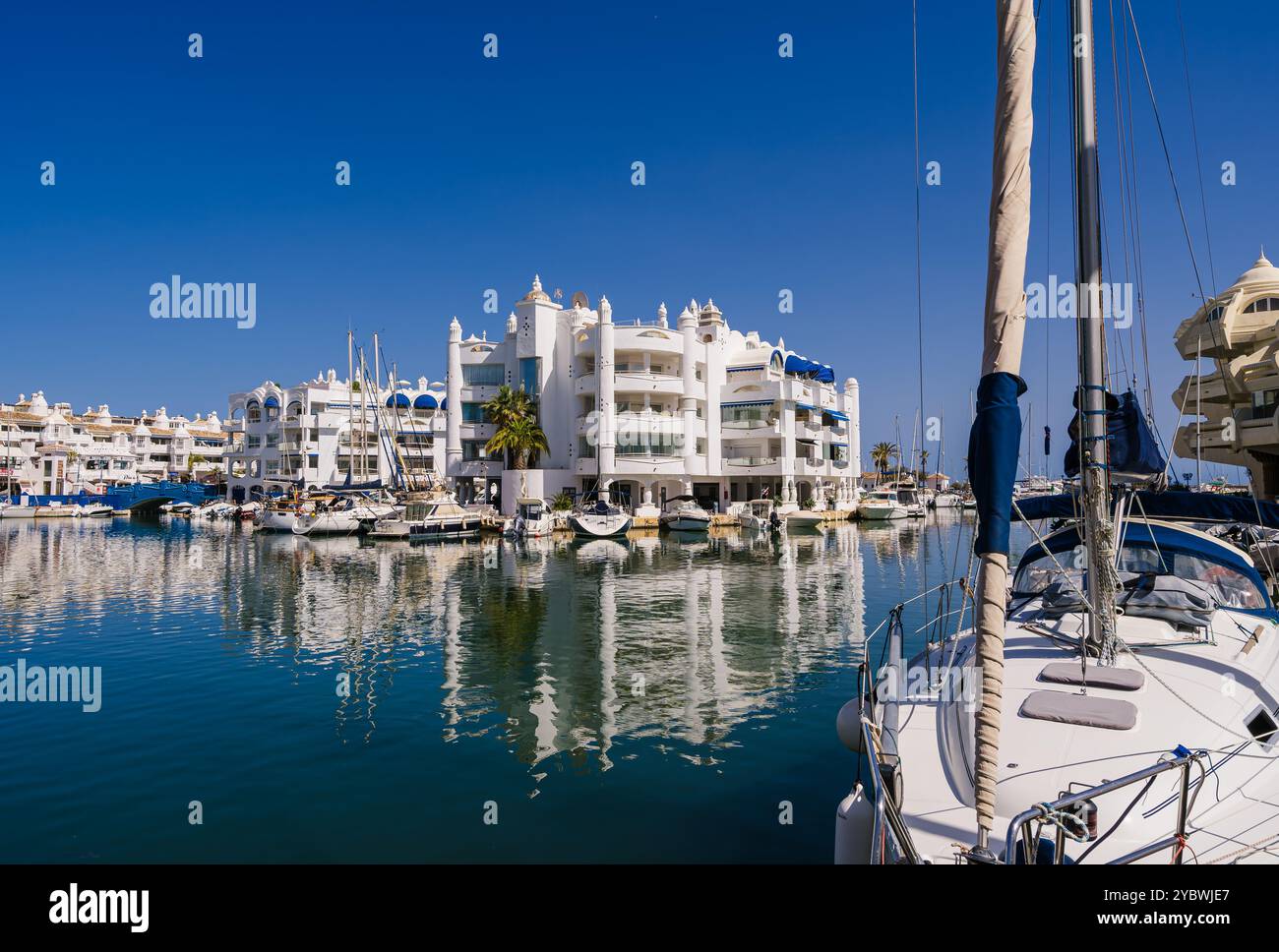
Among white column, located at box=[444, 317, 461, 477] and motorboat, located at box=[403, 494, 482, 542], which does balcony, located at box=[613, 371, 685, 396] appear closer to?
white column, located at box=[444, 317, 461, 477]

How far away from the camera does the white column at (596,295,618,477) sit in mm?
61594

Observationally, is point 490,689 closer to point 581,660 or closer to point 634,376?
point 581,660

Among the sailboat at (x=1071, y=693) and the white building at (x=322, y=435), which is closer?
the sailboat at (x=1071, y=693)

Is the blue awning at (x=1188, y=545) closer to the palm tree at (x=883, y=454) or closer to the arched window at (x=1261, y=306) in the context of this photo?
the arched window at (x=1261, y=306)

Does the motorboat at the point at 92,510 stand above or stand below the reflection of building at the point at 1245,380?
below

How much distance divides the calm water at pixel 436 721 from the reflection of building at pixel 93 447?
290 ft

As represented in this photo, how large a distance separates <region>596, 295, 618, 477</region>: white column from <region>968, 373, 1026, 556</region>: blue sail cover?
56.7m

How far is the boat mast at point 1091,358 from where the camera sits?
7391 millimetres

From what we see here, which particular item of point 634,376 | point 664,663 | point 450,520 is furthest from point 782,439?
point 664,663

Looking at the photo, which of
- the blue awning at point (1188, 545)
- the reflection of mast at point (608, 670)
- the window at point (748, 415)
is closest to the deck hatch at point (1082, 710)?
the blue awning at point (1188, 545)

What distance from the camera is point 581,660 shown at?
55.4 ft

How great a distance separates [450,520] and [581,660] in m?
39.3

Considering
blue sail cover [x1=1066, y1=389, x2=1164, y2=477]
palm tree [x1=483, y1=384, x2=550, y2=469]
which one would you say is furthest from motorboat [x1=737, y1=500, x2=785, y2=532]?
blue sail cover [x1=1066, y1=389, x2=1164, y2=477]
